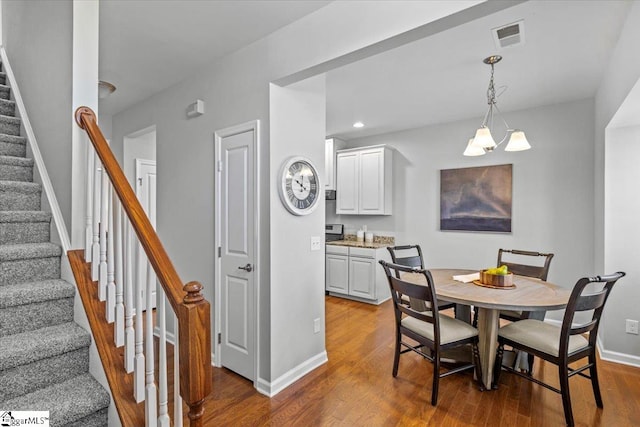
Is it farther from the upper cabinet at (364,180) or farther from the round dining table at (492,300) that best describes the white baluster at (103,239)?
the upper cabinet at (364,180)

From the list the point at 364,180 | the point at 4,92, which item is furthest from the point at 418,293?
the point at 4,92

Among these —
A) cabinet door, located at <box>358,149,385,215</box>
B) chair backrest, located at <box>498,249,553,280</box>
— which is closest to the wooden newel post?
chair backrest, located at <box>498,249,553,280</box>

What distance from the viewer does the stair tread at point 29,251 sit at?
1.60m

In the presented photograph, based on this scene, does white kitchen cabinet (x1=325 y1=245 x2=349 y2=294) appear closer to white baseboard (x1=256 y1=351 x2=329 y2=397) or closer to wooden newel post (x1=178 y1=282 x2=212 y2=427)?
white baseboard (x1=256 y1=351 x2=329 y2=397)

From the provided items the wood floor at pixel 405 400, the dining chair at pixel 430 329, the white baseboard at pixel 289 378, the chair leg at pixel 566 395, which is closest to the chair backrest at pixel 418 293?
the dining chair at pixel 430 329

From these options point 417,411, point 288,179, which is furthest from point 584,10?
point 417,411

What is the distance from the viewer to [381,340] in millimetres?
3391

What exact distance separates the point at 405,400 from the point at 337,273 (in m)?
2.74

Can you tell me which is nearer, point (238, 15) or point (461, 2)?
point (461, 2)

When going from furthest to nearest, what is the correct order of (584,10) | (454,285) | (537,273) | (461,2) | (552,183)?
(552,183) → (537,273) → (454,285) → (584,10) → (461,2)

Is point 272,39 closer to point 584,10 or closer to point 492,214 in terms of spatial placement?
point 584,10

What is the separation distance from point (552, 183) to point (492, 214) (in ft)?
2.45

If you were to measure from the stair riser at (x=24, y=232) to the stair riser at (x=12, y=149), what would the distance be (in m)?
0.72

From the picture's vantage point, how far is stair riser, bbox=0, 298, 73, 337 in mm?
1454
